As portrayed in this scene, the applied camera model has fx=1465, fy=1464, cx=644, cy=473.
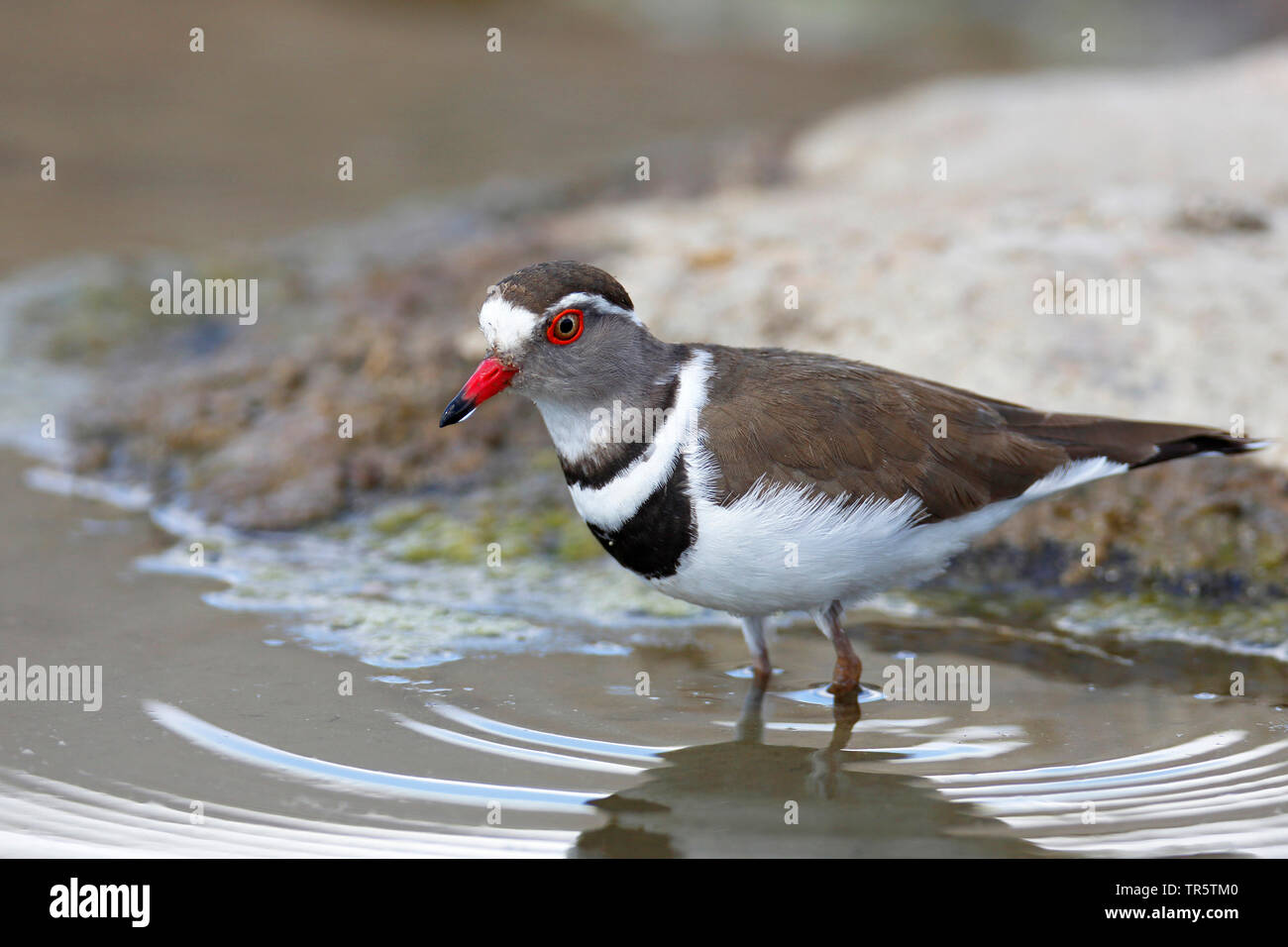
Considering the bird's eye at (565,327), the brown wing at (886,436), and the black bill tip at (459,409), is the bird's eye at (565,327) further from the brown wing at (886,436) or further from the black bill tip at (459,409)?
the brown wing at (886,436)

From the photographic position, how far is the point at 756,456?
5289 mm

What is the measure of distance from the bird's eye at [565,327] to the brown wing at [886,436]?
555 mm

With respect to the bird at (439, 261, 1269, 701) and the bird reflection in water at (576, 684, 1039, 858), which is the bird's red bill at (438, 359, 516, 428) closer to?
the bird at (439, 261, 1269, 701)

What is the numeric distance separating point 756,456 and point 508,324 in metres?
1.02

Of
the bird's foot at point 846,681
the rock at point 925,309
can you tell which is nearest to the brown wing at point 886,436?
the bird's foot at point 846,681

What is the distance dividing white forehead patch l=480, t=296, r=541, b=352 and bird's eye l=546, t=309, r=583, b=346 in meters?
0.06

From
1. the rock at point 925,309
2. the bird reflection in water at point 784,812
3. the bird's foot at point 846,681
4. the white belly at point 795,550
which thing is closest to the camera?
the bird reflection in water at point 784,812

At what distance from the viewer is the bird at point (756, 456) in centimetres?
523

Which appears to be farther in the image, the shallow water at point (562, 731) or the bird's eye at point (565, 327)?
the bird's eye at point (565, 327)

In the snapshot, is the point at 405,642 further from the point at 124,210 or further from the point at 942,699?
the point at 124,210

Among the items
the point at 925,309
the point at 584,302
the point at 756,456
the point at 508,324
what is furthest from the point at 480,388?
the point at 925,309

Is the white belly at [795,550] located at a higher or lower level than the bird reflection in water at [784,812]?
higher

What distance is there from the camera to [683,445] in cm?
532

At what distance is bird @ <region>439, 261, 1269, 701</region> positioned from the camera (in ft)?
17.2
